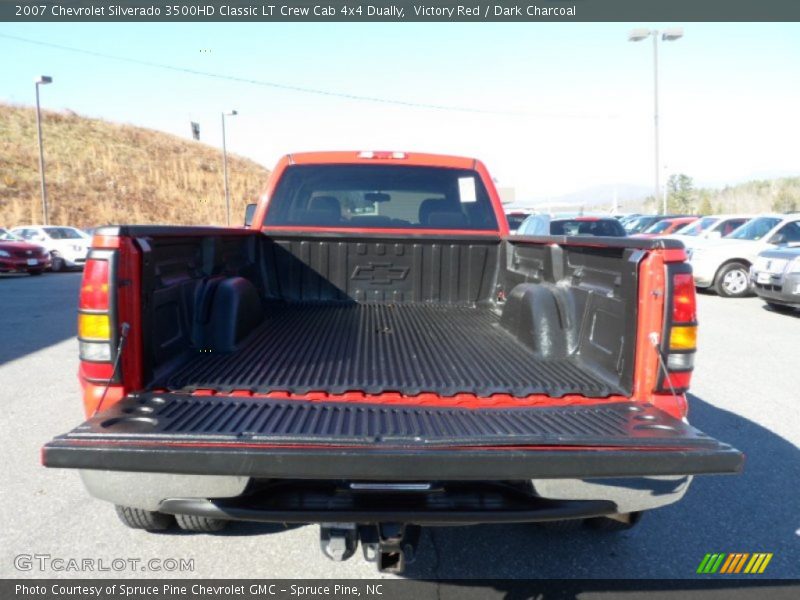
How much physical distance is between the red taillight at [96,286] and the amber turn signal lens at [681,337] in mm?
2309

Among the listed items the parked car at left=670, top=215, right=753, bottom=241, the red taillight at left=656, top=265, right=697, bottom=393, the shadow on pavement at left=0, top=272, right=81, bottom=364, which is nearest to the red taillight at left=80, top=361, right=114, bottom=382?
the red taillight at left=656, top=265, right=697, bottom=393

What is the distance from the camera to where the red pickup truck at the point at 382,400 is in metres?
1.94

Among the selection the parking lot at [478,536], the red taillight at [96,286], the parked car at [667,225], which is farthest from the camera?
the parked car at [667,225]

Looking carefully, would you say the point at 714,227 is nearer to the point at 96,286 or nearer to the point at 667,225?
the point at 667,225

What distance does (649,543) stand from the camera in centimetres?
318

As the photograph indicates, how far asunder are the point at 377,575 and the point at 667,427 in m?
1.58

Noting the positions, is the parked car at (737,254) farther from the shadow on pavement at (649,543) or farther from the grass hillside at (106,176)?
the grass hillside at (106,176)

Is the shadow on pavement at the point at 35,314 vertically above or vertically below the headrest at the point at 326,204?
below

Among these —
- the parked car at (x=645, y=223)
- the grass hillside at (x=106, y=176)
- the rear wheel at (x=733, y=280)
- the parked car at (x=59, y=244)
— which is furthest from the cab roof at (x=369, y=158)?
the grass hillside at (x=106, y=176)

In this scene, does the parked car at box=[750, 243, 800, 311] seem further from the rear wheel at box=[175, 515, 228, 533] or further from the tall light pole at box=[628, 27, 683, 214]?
the tall light pole at box=[628, 27, 683, 214]

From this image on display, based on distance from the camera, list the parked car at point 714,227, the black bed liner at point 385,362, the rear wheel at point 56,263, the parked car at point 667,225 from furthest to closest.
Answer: the parked car at point 667,225, the rear wheel at point 56,263, the parked car at point 714,227, the black bed liner at point 385,362

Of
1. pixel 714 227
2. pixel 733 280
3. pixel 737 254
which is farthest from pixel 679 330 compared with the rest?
pixel 714 227

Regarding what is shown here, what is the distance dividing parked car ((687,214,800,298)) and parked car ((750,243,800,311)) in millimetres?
1751

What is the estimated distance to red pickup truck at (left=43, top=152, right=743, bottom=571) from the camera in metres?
1.94
